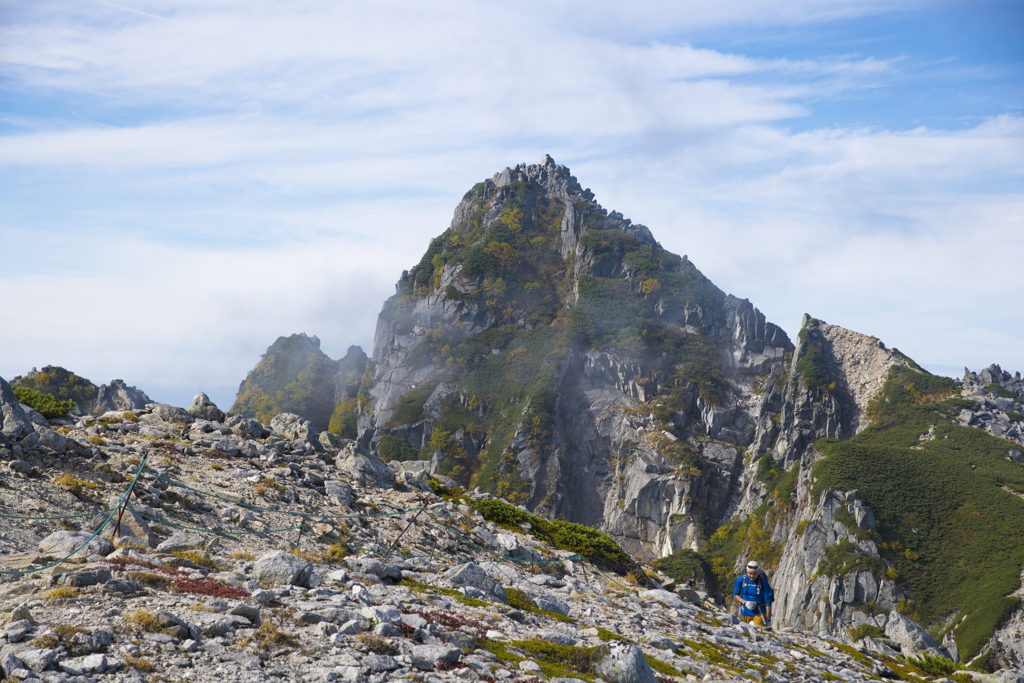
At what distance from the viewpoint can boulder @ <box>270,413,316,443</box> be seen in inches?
1534

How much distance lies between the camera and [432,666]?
1091 cm

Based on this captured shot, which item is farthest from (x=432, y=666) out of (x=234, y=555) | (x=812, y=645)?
(x=812, y=645)

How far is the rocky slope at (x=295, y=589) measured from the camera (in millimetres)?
10109

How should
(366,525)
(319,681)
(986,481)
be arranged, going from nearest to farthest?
(319,681)
(366,525)
(986,481)

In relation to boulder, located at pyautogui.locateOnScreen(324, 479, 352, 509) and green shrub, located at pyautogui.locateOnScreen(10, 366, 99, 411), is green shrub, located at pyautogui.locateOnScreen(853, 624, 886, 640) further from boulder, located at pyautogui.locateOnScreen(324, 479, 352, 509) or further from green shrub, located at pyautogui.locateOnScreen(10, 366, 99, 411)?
green shrub, located at pyautogui.locateOnScreen(10, 366, 99, 411)

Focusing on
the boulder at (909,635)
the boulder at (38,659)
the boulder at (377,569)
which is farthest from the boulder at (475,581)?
the boulder at (909,635)

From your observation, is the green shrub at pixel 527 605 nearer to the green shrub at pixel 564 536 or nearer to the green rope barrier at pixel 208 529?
the green rope barrier at pixel 208 529

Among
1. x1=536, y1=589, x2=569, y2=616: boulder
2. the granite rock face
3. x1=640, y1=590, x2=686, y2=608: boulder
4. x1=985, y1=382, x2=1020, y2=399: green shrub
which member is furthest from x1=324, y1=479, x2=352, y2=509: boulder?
x1=985, y1=382, x2=1020, y2=399: green shrub

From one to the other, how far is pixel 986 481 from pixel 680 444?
69320 mm

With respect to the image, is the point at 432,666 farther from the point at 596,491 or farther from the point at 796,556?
the point at 596,491

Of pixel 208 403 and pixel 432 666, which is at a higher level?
pixel 208 403

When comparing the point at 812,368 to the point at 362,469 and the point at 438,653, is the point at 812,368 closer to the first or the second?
the point at 362,469

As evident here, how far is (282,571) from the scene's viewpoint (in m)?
14.4

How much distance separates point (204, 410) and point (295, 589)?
91.4 ft
